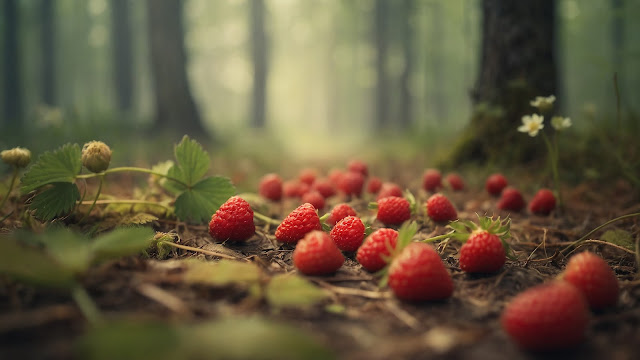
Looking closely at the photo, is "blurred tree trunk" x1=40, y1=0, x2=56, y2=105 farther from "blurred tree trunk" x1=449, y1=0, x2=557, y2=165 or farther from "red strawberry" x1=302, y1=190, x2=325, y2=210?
"blurred tree trunk" x1=449, y1=0, x2=557, y2=165

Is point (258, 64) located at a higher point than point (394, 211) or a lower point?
higher

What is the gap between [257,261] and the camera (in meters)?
1.79

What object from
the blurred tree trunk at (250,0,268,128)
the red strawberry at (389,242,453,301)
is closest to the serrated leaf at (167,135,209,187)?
the red strawberry at (389,242,453,301)

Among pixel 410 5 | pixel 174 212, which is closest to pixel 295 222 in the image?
pixel 174 212

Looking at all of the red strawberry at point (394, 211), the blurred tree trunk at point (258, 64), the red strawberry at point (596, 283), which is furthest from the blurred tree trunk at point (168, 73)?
the blurred tree trunk at point (258, 64)

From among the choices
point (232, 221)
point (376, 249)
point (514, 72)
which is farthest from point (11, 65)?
point (376, 249)

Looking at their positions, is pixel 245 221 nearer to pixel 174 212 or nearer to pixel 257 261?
pixel 257 261

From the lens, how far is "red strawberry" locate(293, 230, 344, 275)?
5.26 feet

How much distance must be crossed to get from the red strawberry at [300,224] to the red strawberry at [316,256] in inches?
13.1

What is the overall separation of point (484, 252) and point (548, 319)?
0.56m

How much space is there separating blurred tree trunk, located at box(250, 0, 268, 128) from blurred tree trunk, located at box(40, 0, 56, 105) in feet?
27.6

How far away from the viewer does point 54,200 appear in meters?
2.01

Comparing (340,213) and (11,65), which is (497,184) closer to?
(340,213)

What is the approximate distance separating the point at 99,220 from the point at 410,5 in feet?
56.3
